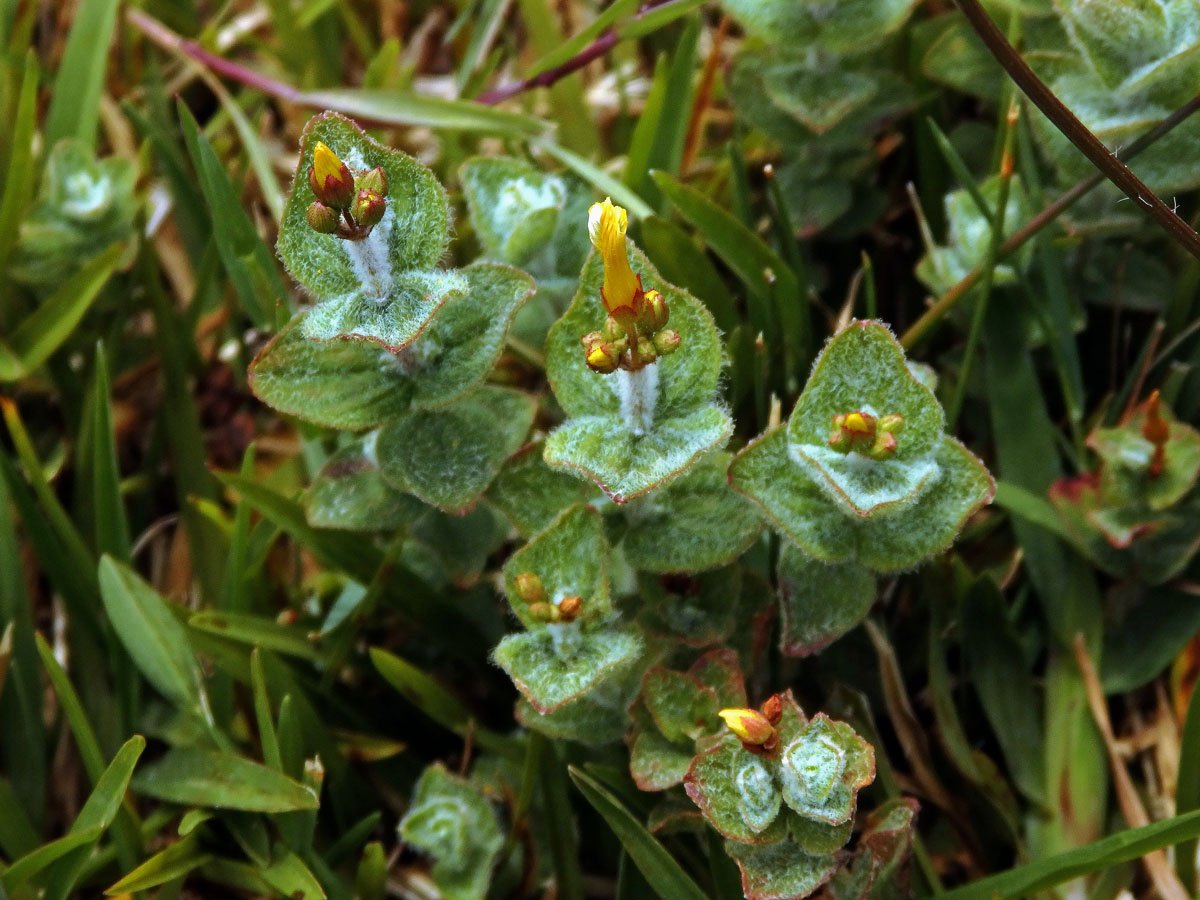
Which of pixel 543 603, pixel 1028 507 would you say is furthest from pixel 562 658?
pixel 1028 507

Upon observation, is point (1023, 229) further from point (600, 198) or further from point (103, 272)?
point (103, 272)

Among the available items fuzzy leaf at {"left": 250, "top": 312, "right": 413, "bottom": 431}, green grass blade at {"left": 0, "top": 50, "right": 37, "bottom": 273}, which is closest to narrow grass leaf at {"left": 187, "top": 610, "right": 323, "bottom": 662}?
fuzzy leaf at {"left": 250, "top": 312, "right": 413, "bottom": 431}

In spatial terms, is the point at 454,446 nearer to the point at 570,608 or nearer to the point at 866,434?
the point at 570,608

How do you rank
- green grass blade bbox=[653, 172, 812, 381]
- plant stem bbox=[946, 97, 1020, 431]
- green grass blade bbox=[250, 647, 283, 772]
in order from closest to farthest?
green grass blade bbox=[250, 647, 283, 772] < plant stem bbox=[946, 97, 1020, 431] < green grass blade bbox=[653, 172, 812, 381]

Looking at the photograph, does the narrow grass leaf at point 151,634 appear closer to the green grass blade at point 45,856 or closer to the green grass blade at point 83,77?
the green grass blade at point 45,856

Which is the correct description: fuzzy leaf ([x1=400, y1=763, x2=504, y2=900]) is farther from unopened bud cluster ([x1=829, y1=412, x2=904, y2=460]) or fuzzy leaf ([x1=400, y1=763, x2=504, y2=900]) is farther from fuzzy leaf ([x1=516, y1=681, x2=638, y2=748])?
unopened bud cluster ([x1=829, y1=412, x2=904, y2=460])

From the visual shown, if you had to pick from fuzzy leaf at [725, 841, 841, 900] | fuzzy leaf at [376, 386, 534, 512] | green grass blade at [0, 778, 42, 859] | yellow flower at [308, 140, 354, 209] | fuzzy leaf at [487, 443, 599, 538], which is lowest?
green grass blade at [0, 778, 42, 859]

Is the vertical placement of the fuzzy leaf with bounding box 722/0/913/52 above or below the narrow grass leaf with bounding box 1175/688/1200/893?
above

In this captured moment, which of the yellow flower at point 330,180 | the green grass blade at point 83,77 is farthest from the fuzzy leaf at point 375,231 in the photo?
the green grass blade at point 83,77
